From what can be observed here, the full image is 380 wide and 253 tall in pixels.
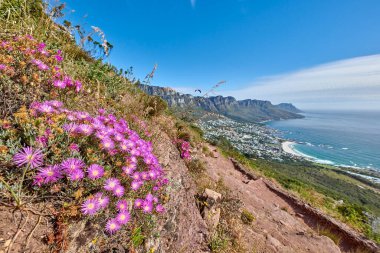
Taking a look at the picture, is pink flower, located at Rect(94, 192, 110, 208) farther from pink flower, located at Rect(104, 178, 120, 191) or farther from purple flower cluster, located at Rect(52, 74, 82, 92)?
purple flower cluster, located at Rect(52, 74, 82, 92)

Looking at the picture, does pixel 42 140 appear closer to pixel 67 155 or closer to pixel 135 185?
pixel 67 155

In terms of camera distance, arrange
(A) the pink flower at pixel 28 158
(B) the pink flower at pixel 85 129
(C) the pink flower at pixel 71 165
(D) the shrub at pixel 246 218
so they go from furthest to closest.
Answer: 1. (D) the shrub at pixel 246 218
2. (B) the pink flower at pixel 85 129
3. (C) the pink flower at pixel 71 165
4. (A) the pink flower at pixel 28 158

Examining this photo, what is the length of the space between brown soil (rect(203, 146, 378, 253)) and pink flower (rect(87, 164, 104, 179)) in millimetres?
3500

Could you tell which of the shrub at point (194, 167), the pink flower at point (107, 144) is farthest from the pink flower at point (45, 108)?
the shrub at point (194, 167)

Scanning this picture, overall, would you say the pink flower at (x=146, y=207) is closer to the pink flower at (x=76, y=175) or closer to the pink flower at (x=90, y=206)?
the pink flower at (x=90, y=206)

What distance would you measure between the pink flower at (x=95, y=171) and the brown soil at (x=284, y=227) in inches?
138

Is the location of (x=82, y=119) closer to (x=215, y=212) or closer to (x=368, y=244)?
(x=215, y=212)

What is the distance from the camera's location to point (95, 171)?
1639 millimetres

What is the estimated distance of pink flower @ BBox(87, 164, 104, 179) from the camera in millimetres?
1592

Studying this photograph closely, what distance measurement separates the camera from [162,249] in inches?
94.0

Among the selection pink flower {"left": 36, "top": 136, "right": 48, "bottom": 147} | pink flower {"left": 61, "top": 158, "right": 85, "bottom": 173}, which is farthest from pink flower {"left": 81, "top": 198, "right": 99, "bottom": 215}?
pink flower {"left": 36, "top": 136, "right": 48, "bottom": 147}

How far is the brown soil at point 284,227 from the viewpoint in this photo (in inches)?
176

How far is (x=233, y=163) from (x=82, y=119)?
1313 cm

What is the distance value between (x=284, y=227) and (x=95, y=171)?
6.61m
